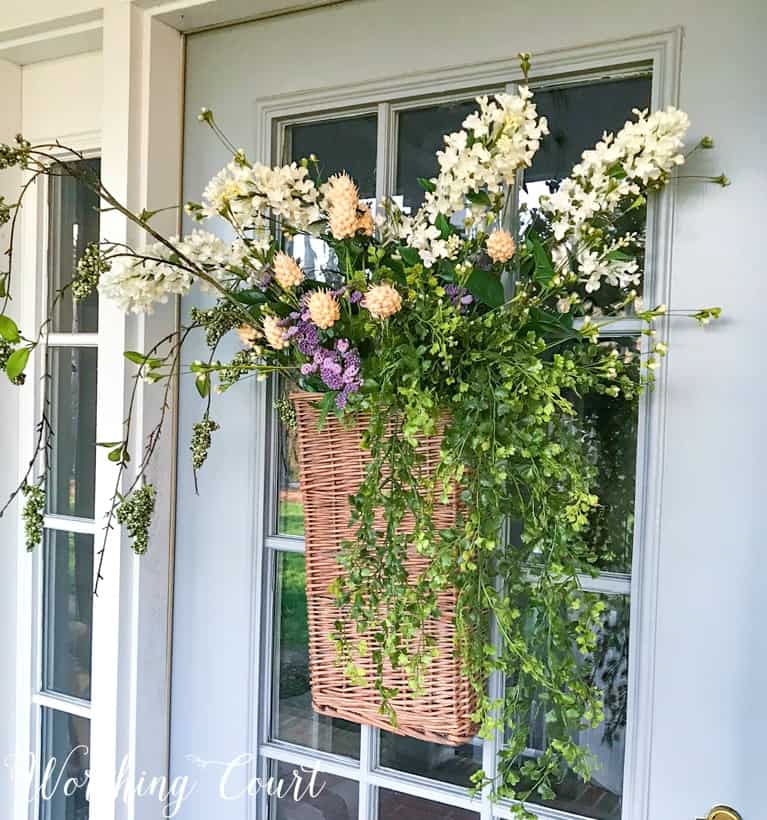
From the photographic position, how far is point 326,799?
1117 millimetres

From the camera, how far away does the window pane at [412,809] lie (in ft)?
→ 3.38

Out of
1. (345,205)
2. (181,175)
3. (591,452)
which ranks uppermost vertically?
(181,175)

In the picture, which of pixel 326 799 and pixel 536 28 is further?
pixel 326 799

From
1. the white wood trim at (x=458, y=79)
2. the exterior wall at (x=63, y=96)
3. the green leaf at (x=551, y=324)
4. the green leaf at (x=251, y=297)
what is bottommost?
the green leaf at (x=551, y=324)

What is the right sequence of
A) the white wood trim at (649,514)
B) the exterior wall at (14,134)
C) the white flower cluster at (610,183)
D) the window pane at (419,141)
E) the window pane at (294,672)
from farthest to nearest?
1. the exterior wall at (14,134)
2. the window pane at (294,672)
3. the window pane at (419,141)
4. the white wood trim at (649,514)
5. the white flower cluster at (610,183)

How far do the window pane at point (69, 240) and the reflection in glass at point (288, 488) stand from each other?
0.40m

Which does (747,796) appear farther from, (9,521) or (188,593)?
(9,521)

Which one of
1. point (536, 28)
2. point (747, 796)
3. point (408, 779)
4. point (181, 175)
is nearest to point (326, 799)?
point (408, 779)

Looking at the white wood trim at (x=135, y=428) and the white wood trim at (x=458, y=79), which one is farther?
the white wood trim at (x=135, y=428)

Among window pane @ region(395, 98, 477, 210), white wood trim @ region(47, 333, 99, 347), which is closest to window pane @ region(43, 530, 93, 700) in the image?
white wood trim @ region(47, 333, 99, 347)

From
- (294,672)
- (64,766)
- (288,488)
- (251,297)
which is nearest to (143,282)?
(251,297)

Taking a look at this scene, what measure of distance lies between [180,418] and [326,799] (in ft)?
1.96

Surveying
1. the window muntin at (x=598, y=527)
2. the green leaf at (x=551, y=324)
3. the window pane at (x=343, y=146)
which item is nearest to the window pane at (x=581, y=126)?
the window muntin at (x=598, y=527)

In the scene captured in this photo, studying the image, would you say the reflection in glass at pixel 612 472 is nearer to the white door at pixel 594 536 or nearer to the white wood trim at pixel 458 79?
the white door at pixel 594 536
